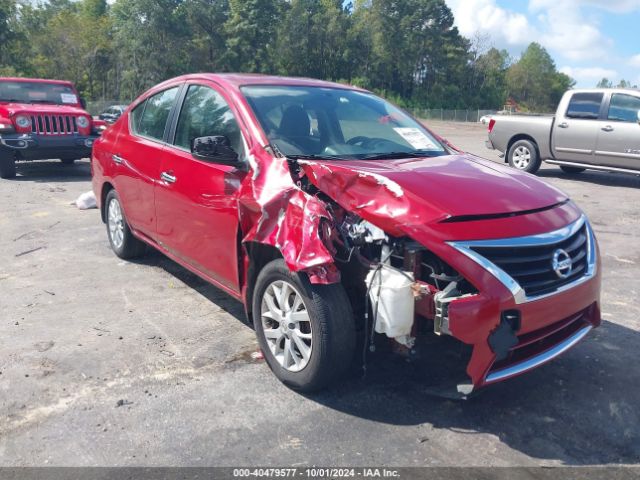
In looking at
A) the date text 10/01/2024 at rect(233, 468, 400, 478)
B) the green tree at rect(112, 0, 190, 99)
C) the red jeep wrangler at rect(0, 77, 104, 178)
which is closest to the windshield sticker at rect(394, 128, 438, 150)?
the date text 10/01/2024 at rect(233, 468, 400, 478)

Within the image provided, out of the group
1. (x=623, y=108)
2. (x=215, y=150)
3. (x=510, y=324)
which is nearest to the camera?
(x=510, y=324)

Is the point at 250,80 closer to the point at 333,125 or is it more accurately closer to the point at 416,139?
the point at 333,125

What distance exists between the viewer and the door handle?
14.4ft

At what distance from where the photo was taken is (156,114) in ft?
16.6

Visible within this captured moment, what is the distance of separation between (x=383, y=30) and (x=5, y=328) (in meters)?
76.0

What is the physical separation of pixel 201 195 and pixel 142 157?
123 centimetres

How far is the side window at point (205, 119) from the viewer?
13.1ft

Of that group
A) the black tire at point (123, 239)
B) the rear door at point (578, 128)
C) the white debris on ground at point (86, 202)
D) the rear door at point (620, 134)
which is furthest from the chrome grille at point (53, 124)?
the rear door at point (620, 134)

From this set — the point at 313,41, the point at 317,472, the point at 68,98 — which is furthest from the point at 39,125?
the point at 313,41

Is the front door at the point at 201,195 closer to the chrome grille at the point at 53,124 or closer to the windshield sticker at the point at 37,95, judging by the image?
the chrome grille at the point at 53,124

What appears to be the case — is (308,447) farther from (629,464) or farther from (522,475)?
(629,464)

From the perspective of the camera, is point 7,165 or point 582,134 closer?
point 7,165

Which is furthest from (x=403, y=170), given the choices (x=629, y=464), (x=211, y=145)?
(x=629, y=464)

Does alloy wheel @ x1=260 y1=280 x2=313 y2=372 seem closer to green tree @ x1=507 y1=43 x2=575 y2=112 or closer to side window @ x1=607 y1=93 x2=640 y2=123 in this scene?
side window @ x1=607 y1=93 x2=640 y2=123
